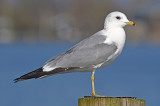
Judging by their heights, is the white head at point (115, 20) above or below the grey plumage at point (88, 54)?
above

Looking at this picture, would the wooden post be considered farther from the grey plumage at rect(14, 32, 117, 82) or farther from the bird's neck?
→ the bird's neck

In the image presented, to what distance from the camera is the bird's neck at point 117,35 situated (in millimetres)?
6352

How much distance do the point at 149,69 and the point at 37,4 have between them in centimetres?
5010

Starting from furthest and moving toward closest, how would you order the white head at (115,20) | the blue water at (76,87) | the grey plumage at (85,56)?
1. the blue water at (76,87)
2. the white head at (115,20)
3. the grey plumage at (85,56)

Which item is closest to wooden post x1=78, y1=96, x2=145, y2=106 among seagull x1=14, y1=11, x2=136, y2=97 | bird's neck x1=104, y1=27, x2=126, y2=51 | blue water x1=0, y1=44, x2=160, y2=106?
seagull x1=14, y1=11, x2=136, y2=97

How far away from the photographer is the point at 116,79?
726 inches

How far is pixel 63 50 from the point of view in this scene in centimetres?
2589

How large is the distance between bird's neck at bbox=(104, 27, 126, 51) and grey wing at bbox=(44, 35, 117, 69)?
65 mm

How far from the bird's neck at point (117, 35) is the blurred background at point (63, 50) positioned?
6.64 metres

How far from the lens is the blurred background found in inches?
583

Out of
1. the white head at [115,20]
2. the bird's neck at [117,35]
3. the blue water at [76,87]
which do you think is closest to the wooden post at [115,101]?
the bird's neck at [117,35]

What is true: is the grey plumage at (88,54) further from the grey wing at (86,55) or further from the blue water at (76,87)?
the blue water at (76,87)

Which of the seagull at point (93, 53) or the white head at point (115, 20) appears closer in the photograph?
the seagull at point (93, 53)

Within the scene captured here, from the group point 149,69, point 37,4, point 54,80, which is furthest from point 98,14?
point 54,80
